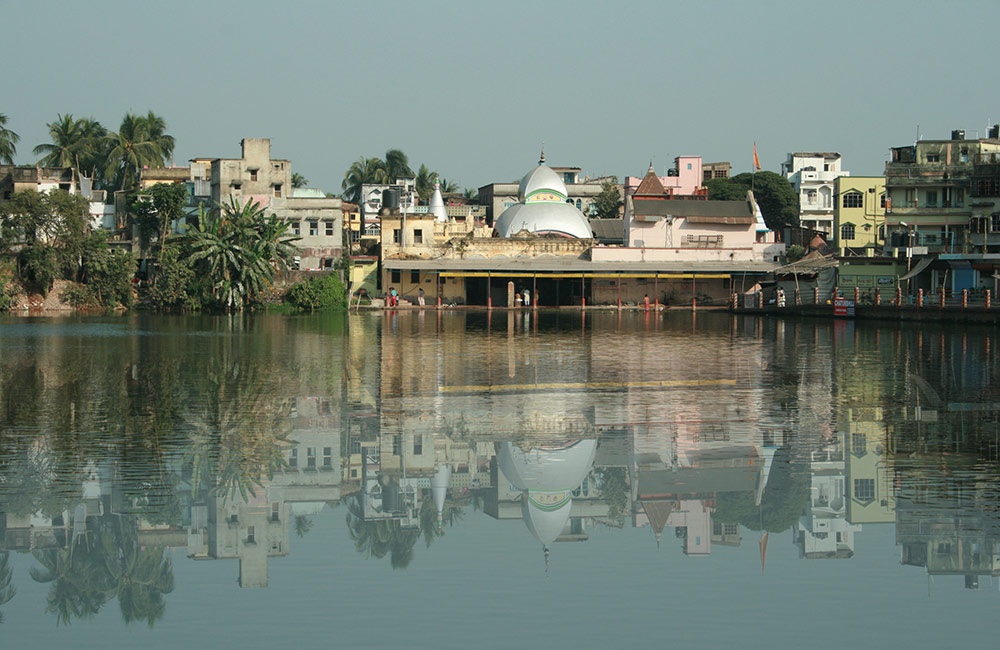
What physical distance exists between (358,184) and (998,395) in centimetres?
7940

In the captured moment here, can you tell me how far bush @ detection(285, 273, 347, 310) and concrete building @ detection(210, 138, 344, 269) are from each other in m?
3.55

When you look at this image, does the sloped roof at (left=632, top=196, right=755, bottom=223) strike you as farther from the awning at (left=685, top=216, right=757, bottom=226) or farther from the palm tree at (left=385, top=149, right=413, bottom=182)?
the palm tree at (left=385, top=149, right=413, bottom=182)

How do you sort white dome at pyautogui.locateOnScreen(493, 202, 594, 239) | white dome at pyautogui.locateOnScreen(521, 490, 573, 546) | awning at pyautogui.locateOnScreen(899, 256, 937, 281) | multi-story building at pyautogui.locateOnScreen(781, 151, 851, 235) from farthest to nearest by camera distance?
multi-story building at pyautogui.locateOnScreen(781, 151, 851, 235)
white dome at pyautogui.locateOnScreen(493, 202, 594, 239)
awning at pyautogui.locateOnScreen(899, 256, 937, 281)
white dome at pyautogui.locateOnScreen(521, 490, 573, 546)

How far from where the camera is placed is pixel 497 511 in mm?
9969

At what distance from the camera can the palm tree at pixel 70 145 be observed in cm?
7156

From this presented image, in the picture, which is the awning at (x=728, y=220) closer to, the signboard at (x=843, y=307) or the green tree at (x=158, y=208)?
the signboard at (x=843, y=307)

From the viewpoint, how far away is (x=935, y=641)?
6711 millimetres

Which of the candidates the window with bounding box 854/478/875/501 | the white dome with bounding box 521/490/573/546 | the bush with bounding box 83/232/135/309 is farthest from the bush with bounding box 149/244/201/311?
the window with bounding box 854/478/875/501

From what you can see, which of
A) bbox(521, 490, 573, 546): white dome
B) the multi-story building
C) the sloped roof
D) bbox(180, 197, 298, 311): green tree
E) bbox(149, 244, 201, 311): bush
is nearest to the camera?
bbox(521, 490, 573, 546): white dome

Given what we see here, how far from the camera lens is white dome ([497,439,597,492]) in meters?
10.8

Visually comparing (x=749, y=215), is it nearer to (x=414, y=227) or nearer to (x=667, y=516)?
(x=414, y=227)

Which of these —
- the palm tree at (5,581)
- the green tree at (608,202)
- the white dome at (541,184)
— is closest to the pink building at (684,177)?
the green tree at (608,202)

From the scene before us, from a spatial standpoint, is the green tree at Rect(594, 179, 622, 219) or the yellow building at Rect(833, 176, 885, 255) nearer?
the yellow building at Rect(833, 176, 885, 255)

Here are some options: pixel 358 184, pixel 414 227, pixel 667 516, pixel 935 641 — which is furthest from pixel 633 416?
pixel 358 184
